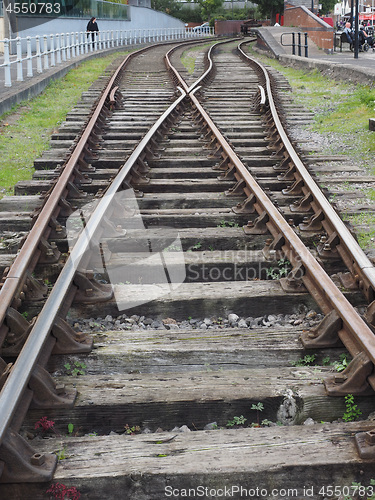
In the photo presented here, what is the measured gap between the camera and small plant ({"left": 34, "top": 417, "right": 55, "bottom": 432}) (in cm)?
261

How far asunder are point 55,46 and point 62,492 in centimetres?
2777

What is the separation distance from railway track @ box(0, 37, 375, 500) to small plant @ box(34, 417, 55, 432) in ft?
0.03

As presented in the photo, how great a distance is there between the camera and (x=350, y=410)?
2.71m

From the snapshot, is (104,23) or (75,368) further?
(104,23)

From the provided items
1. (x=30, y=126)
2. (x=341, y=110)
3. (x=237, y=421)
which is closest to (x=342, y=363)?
(x=237, y=421)

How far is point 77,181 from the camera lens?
6055mm

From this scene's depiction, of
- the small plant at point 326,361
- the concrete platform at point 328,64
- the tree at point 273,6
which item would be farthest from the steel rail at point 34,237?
the tree at point 273,6

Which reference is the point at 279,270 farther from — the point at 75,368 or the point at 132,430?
the point at 132,430

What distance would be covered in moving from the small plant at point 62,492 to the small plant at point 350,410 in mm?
1168

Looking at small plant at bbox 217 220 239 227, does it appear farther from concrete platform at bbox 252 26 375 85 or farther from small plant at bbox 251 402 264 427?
concrete platform at bbox 252 26 375 85

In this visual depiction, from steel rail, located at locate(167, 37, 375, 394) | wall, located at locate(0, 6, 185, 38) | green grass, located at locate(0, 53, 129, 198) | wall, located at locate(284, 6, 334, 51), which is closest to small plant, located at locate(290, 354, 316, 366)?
steel rail, located at locate(167, 37, 375, 394)

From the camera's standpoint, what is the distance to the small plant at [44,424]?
2.61m

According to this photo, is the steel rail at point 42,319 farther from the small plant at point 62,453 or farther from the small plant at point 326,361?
the small plant at point 326,361

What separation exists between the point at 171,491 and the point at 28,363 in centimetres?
82
